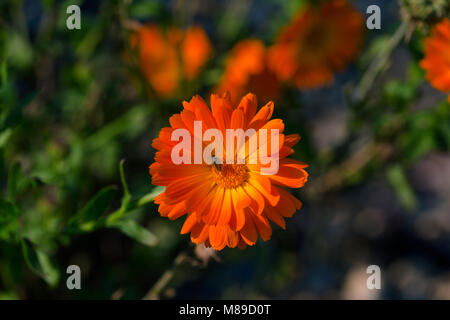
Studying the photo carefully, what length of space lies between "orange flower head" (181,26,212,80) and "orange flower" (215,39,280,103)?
348mm

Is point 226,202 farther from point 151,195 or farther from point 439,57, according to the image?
point 439,57

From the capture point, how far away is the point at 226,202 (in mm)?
1629

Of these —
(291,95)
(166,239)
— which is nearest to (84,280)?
(166,239)

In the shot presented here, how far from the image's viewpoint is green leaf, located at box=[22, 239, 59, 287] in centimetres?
174

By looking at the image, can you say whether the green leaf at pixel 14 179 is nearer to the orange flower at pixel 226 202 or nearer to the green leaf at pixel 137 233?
the green leaf at pixel 137 233

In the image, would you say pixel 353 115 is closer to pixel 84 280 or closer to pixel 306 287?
pixel 306 287

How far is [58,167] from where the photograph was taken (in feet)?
7.71

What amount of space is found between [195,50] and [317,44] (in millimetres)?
949

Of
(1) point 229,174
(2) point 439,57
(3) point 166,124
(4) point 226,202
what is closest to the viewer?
(4) point 226,202

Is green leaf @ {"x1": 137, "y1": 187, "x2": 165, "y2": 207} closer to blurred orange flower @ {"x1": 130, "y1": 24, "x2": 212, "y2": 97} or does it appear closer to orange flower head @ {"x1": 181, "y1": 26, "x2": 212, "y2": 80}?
blurred orange flower @ {"x1": 130, "y1": 24, "x2": 212, "y2": 97}

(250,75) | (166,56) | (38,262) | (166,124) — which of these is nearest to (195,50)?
(166,56)

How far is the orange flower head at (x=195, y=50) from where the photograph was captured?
10.6 ft

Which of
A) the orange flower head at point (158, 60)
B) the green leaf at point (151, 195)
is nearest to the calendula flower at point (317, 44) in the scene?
the orange flower head at point (158, 60)
